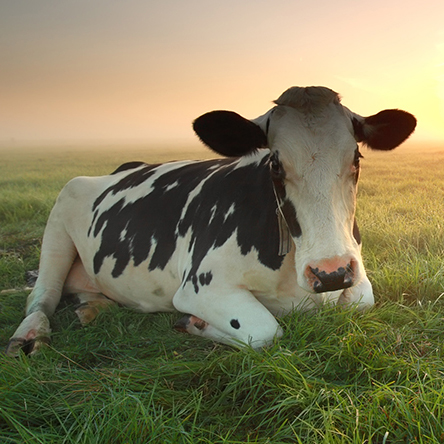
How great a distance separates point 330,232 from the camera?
2.65 metres

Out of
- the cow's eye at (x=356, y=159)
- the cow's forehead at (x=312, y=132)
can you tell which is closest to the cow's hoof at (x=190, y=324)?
the cow's forehead at (x=312, y=132)

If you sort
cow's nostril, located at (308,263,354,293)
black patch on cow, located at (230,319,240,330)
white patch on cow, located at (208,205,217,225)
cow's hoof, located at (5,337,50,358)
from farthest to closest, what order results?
white patch on cow, located at (208,205,217,225), cow's hoof, located at (5,337,50,358), black patch on cow, located at (230,319,240,330), cow's nostril, located at (308,263,354,293)

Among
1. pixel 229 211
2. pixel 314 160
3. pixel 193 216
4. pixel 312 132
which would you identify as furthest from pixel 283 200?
pixel 193 216

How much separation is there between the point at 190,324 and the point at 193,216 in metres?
0.96

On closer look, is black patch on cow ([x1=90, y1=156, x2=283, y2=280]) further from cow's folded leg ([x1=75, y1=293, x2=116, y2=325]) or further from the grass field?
the grass field

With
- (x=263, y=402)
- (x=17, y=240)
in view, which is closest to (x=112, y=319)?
(x=263, y=402)

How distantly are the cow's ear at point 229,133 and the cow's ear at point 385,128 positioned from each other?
2.10ft

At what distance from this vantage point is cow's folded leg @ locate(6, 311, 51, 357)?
3.71 m

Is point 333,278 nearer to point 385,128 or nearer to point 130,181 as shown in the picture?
point 385,128

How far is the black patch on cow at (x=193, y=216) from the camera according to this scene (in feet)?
11.2

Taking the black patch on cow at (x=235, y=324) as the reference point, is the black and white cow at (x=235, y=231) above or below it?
above

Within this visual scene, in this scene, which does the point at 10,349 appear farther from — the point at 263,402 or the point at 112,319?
the point at 263,402

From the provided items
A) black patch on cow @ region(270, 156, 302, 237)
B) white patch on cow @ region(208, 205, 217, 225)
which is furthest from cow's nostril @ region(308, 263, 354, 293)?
white patch on cow @ region(208, 205, 217, 225)

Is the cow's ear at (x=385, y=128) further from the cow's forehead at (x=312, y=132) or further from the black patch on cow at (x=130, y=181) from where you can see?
the black patch on cow at (x=130, y=181)
